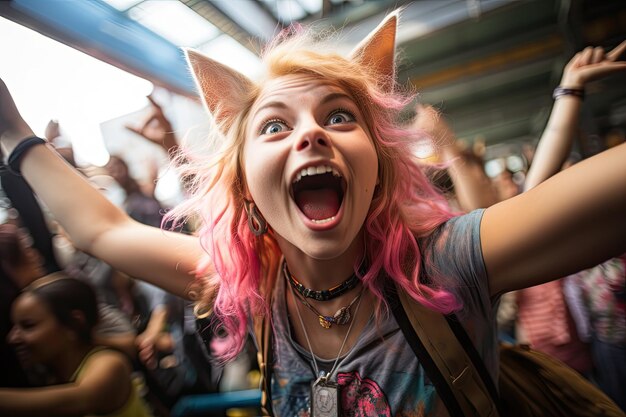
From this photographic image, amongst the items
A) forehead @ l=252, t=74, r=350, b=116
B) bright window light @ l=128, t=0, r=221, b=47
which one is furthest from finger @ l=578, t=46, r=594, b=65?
bright window light @ l=128, t=0, r=221, b=47

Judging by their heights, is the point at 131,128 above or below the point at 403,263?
above

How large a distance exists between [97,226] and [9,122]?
0.99ft

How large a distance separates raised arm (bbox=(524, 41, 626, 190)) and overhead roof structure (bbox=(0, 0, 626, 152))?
8 cm

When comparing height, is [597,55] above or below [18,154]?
above

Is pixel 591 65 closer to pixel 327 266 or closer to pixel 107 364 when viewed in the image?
pixel 327 266

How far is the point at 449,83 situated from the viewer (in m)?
1.03

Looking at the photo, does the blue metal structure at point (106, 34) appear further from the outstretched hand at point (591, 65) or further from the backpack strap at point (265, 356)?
the outstretched hand at point (591, 65)

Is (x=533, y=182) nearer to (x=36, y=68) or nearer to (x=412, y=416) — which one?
(x=412, y=416)

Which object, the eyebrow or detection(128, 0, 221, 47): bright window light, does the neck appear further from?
detection(128, 0, 221, 47): bright window light

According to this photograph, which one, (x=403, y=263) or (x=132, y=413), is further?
(x=132, y=413)

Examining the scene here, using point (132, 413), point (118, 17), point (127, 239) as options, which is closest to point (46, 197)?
point (127, 239)

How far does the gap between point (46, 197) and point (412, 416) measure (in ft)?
3.09

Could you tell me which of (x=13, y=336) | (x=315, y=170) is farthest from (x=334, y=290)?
(x=13, y=336)

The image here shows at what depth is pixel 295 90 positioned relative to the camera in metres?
0.62
